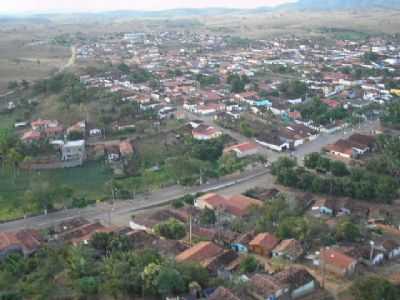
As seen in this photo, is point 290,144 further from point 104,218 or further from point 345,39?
point 345,39

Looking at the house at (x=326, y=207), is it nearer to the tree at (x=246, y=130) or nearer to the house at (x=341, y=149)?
the house at (x=341, y=149)

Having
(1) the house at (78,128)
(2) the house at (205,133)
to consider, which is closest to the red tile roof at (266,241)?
(2) the house at (205,133)

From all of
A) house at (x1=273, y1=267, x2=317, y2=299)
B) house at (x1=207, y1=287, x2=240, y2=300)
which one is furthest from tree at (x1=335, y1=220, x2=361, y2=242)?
house at (x1=207, y1=287, x2=240, y2=300)

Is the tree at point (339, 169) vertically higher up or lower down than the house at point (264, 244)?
higher up

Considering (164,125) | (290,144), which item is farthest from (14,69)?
(290,144)

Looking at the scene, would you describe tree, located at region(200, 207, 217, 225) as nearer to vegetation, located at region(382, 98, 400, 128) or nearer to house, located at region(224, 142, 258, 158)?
house, located at region(224, 142, 258, 158)

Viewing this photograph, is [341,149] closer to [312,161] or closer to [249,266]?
[312,161]
